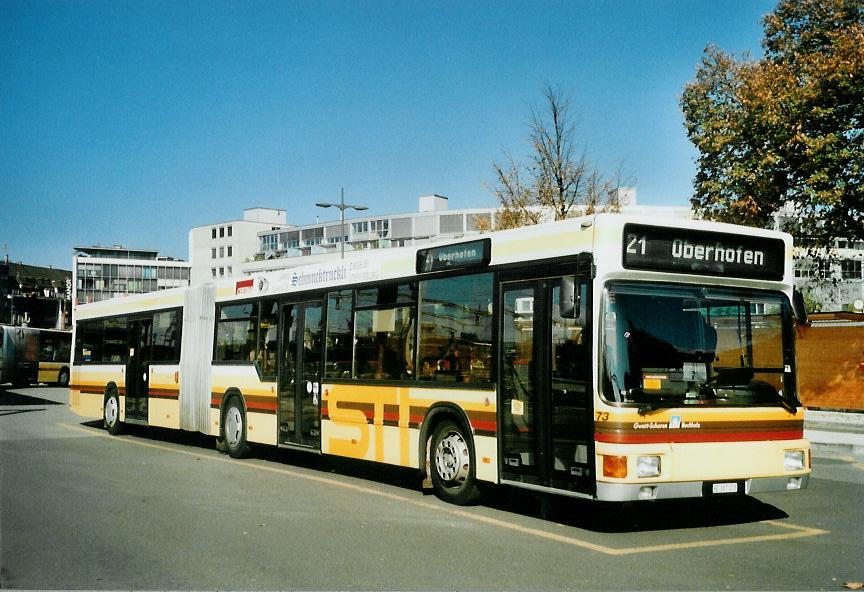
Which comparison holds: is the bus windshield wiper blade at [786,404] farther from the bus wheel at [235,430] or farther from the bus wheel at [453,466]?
the bus wheel at [235,430]

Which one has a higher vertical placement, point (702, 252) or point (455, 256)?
point (455, 256)

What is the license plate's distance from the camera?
324 inches

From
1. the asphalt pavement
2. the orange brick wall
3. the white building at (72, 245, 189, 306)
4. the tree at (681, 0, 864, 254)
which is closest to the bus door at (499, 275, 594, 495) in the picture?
the asphalt pavement

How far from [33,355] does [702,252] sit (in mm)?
47521

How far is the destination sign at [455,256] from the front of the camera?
32.8 feet

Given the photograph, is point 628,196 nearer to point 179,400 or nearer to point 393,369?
point 179,400

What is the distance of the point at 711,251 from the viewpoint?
344 inches

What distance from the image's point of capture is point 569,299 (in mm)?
8180

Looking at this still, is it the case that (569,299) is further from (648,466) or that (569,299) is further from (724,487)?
(724,487)

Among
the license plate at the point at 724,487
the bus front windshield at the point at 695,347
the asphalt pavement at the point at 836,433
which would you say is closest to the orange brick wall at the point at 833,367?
the asphalt pavement at the point at 836,433

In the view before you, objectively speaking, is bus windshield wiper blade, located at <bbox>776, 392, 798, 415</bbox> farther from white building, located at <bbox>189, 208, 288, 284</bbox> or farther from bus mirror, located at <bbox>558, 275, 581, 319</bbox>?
white building, located at <bbox>189, 208, 288, 284</bbox>

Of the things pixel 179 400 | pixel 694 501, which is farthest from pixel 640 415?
pixel 179 400

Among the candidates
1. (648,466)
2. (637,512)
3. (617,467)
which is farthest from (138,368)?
(648,466)

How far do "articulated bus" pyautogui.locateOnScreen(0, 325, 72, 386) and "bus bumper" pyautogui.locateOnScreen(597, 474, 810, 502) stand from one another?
44.2 meters
